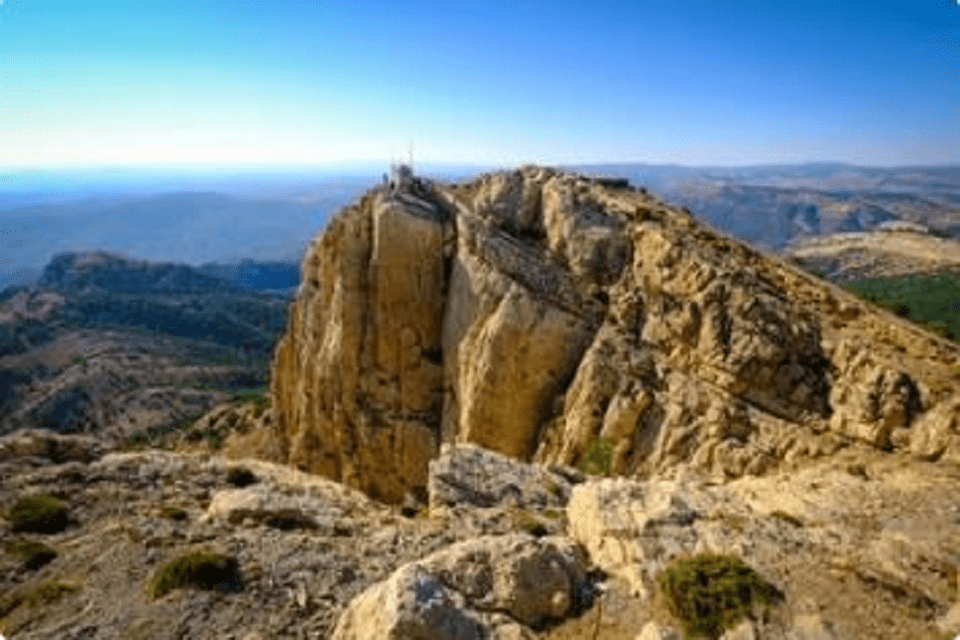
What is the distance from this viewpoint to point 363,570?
24359 mm

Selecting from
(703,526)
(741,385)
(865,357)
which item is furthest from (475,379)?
(703,526)

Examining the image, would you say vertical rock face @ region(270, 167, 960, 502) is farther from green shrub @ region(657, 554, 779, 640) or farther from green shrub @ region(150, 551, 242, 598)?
green shrub @ region(150, 551, 242, 598)

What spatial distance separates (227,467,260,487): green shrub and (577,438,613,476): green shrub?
14438 mm

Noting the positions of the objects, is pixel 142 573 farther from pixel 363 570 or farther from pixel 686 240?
pixel 686 240

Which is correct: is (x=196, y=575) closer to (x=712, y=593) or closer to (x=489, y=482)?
(x=489, y=482)

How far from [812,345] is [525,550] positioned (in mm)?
20618

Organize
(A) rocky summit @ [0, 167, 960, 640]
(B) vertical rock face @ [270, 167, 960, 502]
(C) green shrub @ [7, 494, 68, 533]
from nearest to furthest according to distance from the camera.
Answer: (A) rocky summit @ [0, 167, 960, 640], (C) green shrub @ [7, 494, 68, 533], (B) vertical rock face @ [270, 167, 960, 502]

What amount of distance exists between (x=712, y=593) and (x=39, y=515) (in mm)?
20378

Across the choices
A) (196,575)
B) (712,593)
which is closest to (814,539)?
(712,593)

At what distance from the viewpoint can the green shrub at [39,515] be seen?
91.2 feet

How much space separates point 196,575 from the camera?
925 inches

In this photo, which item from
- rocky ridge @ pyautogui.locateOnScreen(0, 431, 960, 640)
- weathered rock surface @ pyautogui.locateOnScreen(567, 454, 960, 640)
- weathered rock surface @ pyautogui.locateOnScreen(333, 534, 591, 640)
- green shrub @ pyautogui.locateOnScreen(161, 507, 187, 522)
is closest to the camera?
weathered rock surface @ pyautogui.locateOnScreen(333, 534, 591, 640)

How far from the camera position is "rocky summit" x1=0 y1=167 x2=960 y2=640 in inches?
861

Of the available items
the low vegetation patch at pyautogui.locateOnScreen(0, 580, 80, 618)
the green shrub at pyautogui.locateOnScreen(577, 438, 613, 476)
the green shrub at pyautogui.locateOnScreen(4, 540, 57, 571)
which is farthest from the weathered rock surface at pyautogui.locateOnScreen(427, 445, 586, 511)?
the green shrub at pyautogui.locateOnScreen(4, 540, 57, 571)
